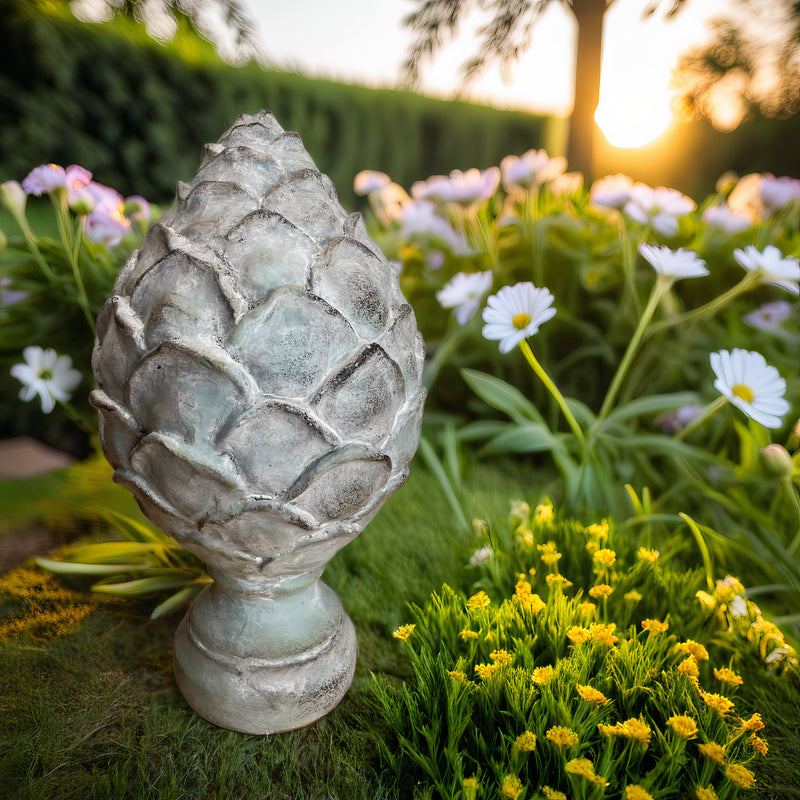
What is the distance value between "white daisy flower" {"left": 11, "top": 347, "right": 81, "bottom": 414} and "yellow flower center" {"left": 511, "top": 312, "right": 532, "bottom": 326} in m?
0.91

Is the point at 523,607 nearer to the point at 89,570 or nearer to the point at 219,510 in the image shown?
the point at 219,510

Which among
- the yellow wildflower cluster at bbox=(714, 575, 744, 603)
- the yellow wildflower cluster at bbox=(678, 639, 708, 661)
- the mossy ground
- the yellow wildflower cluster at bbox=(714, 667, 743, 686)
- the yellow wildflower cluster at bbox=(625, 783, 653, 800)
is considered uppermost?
the yellow wildflower cluster at bbox=(625, 783, 653, 800)

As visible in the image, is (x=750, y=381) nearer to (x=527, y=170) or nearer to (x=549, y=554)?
(x=549, y=554)

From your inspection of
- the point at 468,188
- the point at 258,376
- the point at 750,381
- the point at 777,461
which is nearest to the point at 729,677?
the point at 777,461

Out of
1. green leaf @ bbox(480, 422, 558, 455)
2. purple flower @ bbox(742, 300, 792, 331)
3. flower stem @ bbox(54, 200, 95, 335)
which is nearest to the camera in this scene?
flower stem @ bbox(54, 200, 95, 335)

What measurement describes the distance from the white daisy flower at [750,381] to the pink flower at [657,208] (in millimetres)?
524

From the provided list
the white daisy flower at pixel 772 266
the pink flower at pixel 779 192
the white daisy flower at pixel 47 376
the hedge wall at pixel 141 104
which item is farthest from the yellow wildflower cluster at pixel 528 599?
the hedge wall at pixel 141 104

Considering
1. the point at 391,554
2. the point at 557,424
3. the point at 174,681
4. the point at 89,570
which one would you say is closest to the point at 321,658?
the point at 174,681

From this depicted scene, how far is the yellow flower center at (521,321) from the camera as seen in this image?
1.06 meters

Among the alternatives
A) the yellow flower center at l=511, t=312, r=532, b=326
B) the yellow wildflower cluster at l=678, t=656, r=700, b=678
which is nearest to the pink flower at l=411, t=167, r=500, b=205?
the yellow flower center at l=511, t=312, r=532, b=326

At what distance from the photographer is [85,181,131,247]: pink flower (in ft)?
4.09

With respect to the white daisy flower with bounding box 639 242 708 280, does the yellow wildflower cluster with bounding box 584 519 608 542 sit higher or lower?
lower

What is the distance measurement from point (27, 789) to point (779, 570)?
4.15 feet

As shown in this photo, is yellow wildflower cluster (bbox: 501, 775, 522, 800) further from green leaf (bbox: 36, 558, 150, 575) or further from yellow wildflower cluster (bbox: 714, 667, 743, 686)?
green leaf (bbox: 36, 558, 150, 575)
